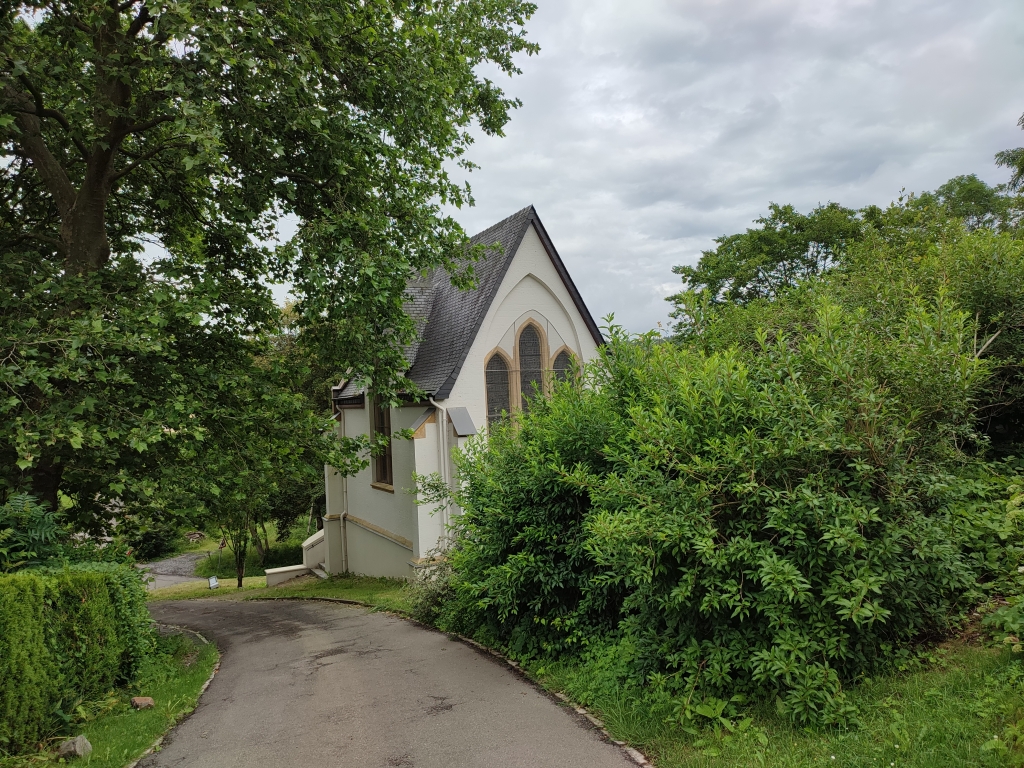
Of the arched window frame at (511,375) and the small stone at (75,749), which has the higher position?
the arched window frame at (511,375)

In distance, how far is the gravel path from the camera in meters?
35.3

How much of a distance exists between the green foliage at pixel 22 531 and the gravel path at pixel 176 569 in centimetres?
3080

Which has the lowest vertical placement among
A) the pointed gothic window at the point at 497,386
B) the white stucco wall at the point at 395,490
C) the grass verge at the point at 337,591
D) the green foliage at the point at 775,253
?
the grass verge at the point at 337,591

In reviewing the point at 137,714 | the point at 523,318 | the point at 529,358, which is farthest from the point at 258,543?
the point at 137,714

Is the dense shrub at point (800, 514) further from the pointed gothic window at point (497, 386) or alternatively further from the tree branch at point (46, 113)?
the pointed gothic window at point (497, 386)

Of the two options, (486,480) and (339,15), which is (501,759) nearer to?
(486,480)

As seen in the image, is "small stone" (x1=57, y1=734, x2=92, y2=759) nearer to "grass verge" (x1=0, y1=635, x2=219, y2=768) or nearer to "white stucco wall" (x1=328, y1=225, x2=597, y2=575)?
"grass verge" (x1=0, y1=635, x2=219, y2=768)

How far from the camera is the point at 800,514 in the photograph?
4.59m

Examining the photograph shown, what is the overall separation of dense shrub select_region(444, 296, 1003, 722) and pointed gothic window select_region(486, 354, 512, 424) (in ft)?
41.0

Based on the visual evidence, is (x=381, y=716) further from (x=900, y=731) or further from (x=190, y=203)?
(x=190, y=203)

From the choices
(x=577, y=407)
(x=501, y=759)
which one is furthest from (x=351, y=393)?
(x=501, y=759)

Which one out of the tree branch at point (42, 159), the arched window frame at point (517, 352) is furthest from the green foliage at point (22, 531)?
the arched window frame at point (517, 352)

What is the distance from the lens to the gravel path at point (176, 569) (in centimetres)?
3529

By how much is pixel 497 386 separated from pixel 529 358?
1.55 metres
